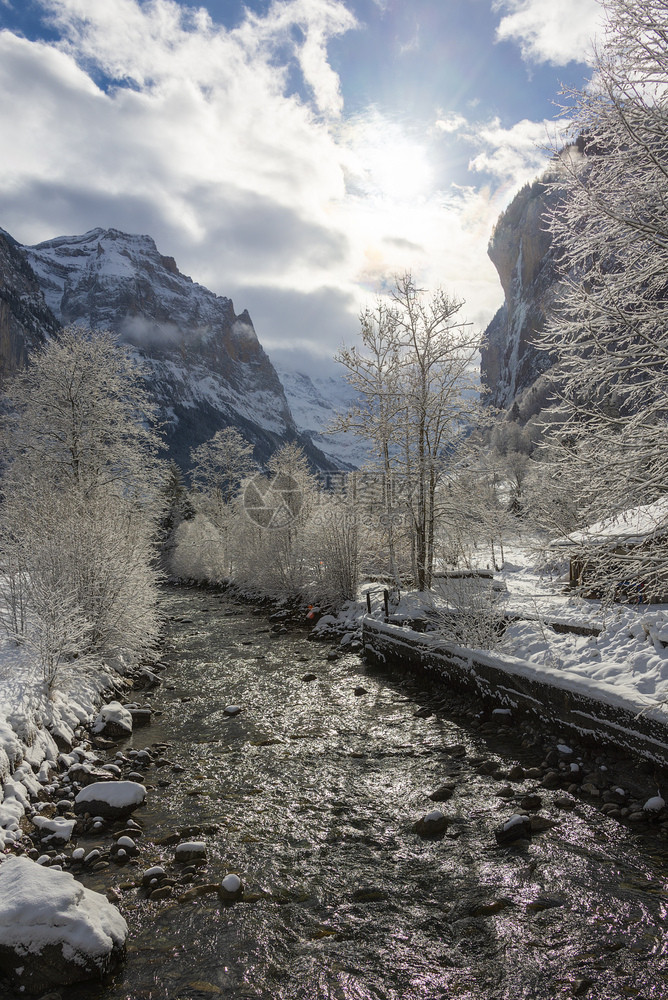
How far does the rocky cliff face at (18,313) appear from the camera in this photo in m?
89.3

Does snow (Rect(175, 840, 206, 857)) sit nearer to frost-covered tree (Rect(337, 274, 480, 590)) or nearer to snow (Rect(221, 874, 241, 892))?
snow (Rect(221, 874, 241, 892))

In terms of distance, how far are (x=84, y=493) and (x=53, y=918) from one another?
14271mm

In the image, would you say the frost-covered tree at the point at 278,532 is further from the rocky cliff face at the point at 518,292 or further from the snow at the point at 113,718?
the rocky cliff face at the point at 518,292

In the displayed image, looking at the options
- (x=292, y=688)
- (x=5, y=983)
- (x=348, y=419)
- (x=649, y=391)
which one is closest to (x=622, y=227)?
(x=649, y=391)

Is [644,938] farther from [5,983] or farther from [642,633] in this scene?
[642,633]

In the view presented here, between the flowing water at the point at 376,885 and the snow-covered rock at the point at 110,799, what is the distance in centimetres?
24

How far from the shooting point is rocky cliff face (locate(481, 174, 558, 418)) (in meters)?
151

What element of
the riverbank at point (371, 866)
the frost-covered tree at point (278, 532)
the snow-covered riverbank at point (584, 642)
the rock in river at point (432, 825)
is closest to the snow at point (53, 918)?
the riverbank at point (371, 866)

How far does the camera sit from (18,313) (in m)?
101

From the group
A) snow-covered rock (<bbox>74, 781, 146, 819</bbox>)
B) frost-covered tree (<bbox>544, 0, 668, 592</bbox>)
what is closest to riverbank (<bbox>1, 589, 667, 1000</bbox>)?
snow-covered rock (<bbox>74, 781, 146, 819</bbox>)

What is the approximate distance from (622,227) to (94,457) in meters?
18.6

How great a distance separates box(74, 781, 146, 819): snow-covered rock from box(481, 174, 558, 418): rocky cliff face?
475 feet

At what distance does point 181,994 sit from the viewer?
3982mm

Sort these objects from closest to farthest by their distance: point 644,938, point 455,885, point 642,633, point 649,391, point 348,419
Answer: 1. point 644,938
2. point 455,885
3. point 649,391
4. point 642,633
5. point 348,419
